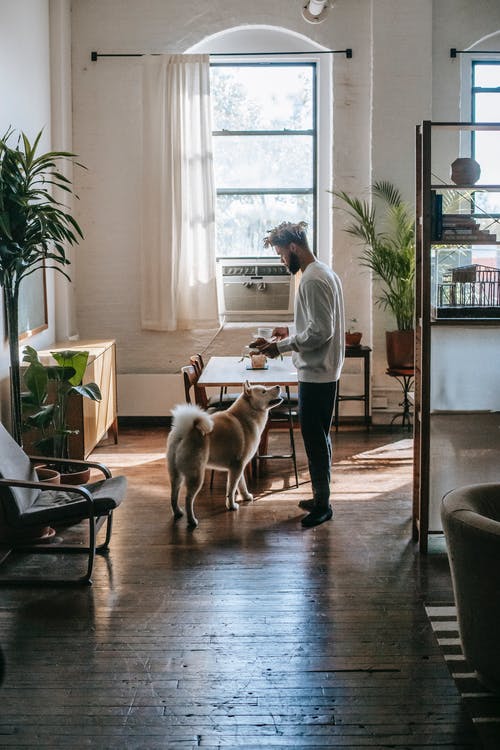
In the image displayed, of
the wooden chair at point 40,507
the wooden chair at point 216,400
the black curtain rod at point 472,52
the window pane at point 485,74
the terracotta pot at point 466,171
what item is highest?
the black curtain rod at point 472,52

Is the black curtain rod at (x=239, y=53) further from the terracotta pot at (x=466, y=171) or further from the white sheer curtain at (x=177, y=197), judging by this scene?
the terracotta pot at (x=466, y=171)

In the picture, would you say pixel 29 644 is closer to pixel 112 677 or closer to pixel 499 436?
pixel 112 677

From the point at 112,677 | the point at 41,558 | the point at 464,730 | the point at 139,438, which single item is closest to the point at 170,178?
the point at 139,438

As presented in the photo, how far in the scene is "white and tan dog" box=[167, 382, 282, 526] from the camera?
566 cm

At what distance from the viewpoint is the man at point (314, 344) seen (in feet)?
17.9

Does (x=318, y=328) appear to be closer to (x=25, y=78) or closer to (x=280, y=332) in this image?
→ (x=280, y=332)

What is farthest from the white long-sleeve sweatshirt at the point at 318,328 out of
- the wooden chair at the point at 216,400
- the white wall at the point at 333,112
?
the white wall at the point at 333,112

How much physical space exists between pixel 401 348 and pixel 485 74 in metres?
2.94

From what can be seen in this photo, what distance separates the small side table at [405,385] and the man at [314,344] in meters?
3.07

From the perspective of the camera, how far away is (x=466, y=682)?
11.9 feet

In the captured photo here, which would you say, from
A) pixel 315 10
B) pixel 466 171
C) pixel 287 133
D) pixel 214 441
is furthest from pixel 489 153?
pixel 214 441

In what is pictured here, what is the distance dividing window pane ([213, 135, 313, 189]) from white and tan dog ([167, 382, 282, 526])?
3.92 meters

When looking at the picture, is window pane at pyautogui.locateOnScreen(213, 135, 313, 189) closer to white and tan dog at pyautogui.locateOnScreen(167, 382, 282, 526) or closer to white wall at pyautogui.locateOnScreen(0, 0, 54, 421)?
white wall at pyautogui.locateOnScreen(0, 0, 54, 421)

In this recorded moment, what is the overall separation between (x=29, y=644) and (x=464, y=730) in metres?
1.87
